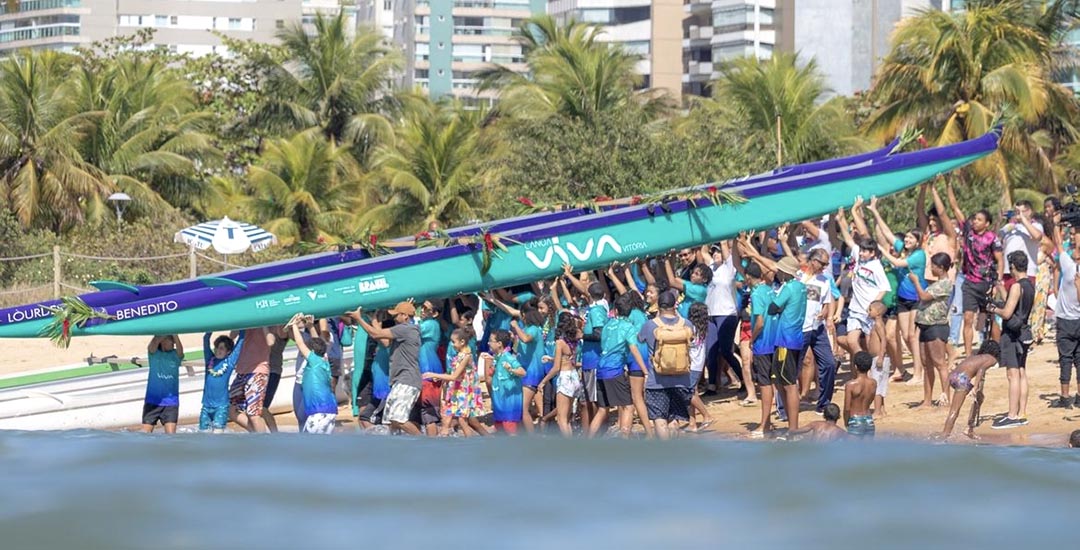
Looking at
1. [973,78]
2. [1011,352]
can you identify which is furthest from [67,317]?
[973,78]

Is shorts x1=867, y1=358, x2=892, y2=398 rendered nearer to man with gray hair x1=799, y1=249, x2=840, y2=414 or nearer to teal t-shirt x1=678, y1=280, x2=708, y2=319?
man with gray hair x1=799, y1=249, x2=840, y2=414

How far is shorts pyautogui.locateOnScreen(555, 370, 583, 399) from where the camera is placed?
546 inches

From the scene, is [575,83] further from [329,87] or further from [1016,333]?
[1016,333]

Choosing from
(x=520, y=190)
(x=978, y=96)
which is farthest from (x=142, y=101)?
(x=978, y=96)

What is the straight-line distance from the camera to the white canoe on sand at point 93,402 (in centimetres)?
1605

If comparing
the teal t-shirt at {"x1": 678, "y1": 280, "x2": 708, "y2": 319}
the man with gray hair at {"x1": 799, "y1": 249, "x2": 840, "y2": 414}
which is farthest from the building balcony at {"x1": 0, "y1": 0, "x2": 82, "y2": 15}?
the man with gray hair at {"x1": 799, "y1": 249, "x2": 840, "y2": 414}

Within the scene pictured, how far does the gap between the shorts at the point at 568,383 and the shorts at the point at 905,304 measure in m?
3.39

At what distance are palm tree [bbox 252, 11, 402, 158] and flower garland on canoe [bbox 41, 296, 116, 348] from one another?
2870 centimetres

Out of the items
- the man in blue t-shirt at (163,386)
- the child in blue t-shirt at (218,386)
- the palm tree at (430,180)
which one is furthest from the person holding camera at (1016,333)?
the palm tree at (430,180)

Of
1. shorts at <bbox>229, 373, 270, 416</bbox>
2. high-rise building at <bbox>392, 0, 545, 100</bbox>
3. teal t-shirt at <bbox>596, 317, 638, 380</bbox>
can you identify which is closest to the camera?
teal t-shirt at <bbox>596, 317, 638, 380</bbox>

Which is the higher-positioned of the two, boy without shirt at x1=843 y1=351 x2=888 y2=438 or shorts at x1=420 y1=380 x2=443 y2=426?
boy without shirt at x1=843 y1=351 x2=888 y2=438

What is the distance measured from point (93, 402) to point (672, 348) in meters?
6.87

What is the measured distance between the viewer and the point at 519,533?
6.17 m

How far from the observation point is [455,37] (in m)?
93.8
